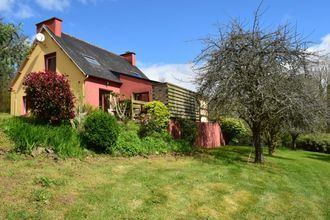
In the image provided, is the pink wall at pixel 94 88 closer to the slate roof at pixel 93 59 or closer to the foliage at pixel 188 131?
the slate roof at pixel 93 59

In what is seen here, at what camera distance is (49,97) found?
482 inches

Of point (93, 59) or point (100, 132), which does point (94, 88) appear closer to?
point (93, 59)

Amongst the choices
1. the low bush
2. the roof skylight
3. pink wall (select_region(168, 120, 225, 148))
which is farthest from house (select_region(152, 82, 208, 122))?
the low bush

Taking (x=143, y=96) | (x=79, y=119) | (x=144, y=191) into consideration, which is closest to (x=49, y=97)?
(x=79, y=119)

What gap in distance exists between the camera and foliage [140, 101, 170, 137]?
15.6 metres

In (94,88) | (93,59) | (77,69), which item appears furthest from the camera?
(93,59)

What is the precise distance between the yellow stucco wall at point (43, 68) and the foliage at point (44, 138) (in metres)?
9.12

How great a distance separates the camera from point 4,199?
664 cm

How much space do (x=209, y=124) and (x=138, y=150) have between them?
31.5 ft

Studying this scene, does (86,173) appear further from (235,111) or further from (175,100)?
(175,100)

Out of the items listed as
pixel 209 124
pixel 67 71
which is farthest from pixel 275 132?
pixel 67 71

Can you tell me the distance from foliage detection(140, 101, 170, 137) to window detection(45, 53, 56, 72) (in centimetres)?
841

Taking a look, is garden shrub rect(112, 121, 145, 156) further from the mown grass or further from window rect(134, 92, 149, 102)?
window rect(134, 92, 149, 102)

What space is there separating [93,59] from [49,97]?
12326 mm
